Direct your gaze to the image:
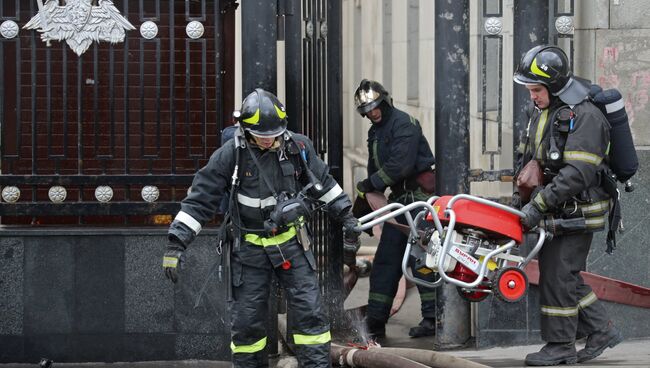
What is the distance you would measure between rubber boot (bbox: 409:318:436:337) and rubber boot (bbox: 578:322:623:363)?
6.00ft

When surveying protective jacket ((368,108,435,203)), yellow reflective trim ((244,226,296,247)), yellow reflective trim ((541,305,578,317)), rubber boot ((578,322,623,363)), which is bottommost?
rubber boot ((578,322,623,363))

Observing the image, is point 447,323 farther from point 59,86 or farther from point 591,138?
point 59,86

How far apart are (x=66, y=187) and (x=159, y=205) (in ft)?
1.99

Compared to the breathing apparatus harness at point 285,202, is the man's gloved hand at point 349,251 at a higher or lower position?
lower

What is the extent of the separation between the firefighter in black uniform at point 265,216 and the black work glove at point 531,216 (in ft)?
3.19

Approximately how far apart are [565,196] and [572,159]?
0.21 m

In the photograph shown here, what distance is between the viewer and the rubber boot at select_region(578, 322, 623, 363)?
8977 mm

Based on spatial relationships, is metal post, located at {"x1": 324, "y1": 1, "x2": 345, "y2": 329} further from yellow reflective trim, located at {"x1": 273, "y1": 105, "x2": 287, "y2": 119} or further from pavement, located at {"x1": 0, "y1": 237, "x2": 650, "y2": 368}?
yellow reflective trim, located at {"x1": 273, "y1": 105, "x2": 287, "y2": 119}

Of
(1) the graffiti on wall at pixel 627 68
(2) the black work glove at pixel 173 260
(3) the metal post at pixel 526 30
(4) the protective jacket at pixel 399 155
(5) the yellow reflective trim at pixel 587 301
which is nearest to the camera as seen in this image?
(2) the black work glove at pixel 173 260

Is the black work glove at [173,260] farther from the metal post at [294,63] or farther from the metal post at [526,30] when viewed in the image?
the metal post at [526,30]

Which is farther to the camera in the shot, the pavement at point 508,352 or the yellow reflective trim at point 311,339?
the pavement at point 508,352

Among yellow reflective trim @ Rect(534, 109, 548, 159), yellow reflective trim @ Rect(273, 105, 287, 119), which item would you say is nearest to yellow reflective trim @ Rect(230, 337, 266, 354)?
yellow reflective trim @ Rect(273, 105, 287, 119)

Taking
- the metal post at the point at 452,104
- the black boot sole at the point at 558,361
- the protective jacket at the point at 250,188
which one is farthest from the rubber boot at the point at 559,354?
the protective jacket at the point at 250,188

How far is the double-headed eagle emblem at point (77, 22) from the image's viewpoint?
9562 mm
